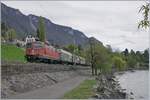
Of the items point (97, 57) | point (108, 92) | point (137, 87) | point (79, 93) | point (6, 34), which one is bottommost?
point (137, 87)

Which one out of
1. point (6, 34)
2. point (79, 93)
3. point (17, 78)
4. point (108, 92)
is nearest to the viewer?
point (79, 93)

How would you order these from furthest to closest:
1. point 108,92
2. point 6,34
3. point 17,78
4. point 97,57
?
point 6,34 < point 97,57 < point 108,92 < point 17,78

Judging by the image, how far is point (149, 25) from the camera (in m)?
6.77

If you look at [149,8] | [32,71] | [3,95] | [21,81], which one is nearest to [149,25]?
[149,8]

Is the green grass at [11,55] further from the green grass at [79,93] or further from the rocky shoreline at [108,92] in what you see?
the green grass at [79,93]

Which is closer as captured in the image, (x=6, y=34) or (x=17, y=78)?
(x=17, y=78)

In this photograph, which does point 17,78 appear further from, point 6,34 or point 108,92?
point 6,34

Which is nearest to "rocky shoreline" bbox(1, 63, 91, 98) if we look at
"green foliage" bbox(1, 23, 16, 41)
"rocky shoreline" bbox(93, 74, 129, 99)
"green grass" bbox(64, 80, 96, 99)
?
"green grass" bbox(64, 80, 96, 99)

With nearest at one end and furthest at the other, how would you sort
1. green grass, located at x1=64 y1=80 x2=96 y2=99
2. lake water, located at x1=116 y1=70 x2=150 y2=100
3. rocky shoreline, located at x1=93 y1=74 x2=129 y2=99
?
green grass, located at x1=64 y1=80 x2=96 y2=99 → rocky shoreline, located at x1=93 y1=74 x2=129 y2=99 → lake water, located at x1=116 y1=70 x2=150 y2=100

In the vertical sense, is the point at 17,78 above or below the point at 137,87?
above

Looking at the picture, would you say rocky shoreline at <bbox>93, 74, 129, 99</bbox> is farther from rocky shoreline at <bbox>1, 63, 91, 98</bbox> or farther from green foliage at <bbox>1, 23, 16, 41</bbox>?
green foliage at <bbox>1, 23, 16, 41</bbox>

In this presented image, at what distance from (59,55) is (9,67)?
126 feet

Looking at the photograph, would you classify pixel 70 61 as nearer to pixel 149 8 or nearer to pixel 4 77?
pixel 4 77

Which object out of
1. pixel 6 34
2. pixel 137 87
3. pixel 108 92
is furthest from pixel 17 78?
pixel 6 34
